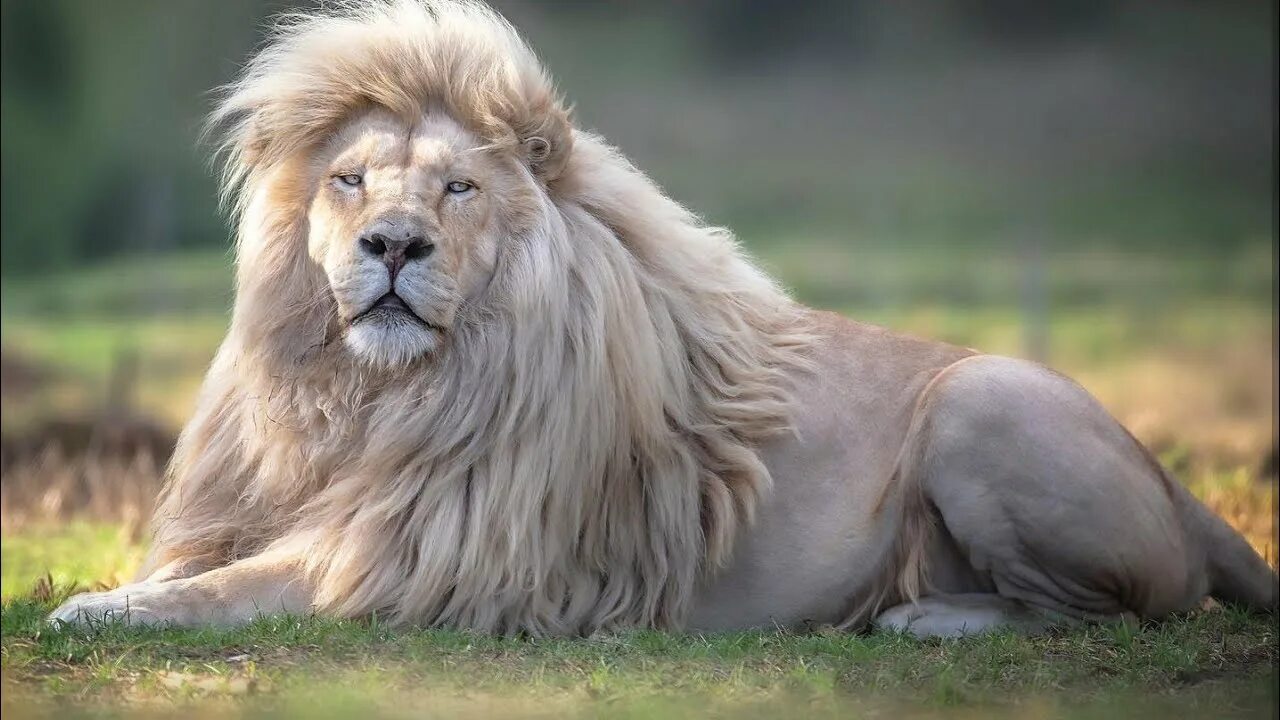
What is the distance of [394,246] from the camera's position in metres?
4.61

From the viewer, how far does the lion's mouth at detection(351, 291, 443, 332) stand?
4.67m

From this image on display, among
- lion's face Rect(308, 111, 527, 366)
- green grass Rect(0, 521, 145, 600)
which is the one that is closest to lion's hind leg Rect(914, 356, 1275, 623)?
lion's face Rect(308, 111, 527, 366)

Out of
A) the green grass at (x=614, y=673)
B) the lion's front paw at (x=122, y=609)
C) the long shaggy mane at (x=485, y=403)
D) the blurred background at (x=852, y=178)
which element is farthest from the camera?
the blurred background at (x=852, y=178)

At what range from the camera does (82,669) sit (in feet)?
13.4

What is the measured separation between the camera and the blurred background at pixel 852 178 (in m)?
14.1

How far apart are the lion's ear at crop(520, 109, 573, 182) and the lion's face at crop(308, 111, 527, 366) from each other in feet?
0.34

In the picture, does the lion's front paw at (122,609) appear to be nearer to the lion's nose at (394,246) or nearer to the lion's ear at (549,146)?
the lion's nose at (394,246)

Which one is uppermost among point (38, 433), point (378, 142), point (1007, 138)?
point (1007, 138)

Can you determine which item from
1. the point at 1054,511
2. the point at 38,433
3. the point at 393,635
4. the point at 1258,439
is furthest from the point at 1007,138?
the point at 393,635

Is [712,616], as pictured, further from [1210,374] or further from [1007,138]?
[1007,138]

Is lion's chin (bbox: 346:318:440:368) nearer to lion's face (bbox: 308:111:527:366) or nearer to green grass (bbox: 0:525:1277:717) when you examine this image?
lion's face (bbox: 308:111:527:366)

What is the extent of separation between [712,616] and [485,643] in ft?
2.87

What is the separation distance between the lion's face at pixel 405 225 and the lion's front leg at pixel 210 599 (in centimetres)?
70

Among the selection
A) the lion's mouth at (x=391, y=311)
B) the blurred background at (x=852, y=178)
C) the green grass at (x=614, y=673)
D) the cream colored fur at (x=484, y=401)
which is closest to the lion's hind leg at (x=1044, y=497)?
the green grass at (x=614, y=673)
